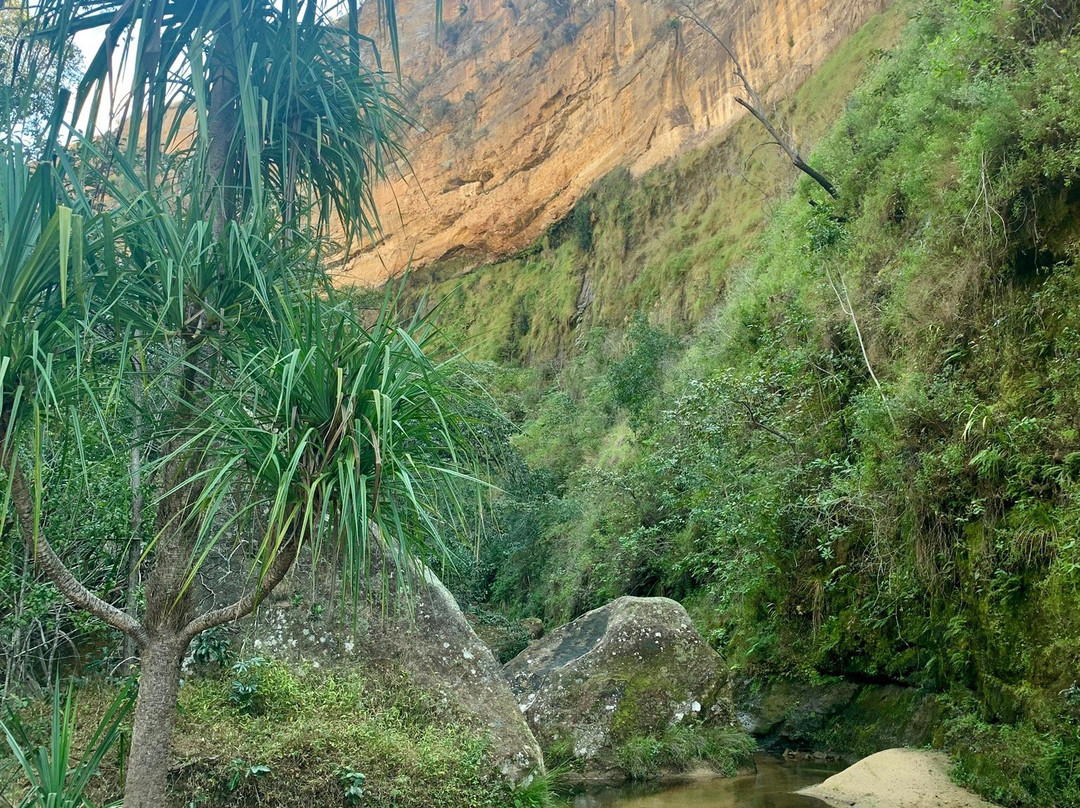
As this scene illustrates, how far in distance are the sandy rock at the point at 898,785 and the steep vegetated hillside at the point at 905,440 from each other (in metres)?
0.22

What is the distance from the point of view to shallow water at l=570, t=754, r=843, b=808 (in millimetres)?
7160

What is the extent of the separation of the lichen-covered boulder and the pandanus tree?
5.17 meters

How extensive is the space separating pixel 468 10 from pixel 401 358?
3844 cm

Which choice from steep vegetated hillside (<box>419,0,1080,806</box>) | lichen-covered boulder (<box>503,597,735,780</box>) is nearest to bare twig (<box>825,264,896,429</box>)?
steep vegetated hillside (<box>419,0,1080,806</box>)

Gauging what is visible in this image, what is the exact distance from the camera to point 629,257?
27297mm

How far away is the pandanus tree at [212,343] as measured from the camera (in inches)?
143

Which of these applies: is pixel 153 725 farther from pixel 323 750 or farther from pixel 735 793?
pixel 735 793

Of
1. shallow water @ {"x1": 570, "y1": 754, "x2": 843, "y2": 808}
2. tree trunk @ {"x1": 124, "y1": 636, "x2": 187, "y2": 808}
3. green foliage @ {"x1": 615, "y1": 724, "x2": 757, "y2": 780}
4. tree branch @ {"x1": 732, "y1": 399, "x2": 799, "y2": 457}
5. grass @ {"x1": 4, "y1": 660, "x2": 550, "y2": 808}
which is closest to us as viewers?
tree trunk @ {"x1": 124, "y1": 636, "x2": 187, "y2": 808}

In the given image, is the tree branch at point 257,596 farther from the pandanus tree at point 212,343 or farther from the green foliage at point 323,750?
the green foliage at point 323,750

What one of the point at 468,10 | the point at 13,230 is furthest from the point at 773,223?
the point at 468,10

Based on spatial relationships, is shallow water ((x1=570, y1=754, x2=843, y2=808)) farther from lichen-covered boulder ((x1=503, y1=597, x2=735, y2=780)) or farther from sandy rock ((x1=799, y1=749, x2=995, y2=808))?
lichen-covered boulder ((x1=503, y1=597, x2=735, y2=780))

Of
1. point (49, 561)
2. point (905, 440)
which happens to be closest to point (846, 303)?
point (905, 440)

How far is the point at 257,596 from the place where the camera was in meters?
3.81

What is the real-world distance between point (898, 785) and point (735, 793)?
1.43 m
